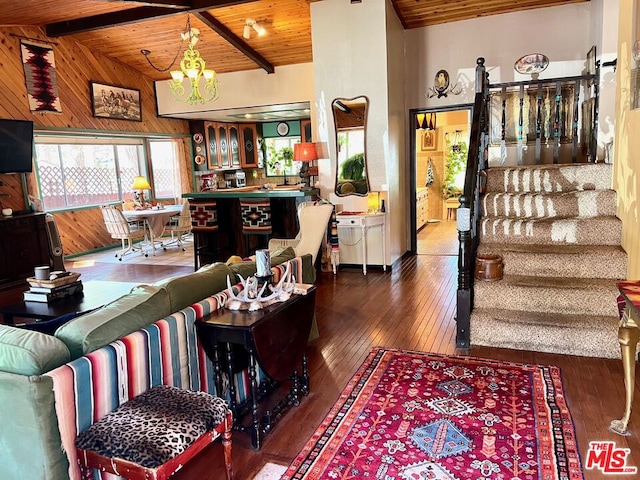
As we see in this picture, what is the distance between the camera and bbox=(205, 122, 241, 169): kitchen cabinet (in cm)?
1064

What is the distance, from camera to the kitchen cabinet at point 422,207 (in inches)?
365

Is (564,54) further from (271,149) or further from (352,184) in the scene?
(271,149)

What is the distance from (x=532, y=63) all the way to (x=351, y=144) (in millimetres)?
2608

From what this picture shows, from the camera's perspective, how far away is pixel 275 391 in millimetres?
2973

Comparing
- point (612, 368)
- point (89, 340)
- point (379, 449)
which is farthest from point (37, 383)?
point (612, 368)

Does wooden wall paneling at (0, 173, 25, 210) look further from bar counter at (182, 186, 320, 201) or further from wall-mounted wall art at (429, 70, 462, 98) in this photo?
wall-mounted wall art at (429, 70, 462, 98)

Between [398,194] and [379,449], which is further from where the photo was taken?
[398,194]

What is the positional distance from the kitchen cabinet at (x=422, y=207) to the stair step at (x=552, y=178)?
443 cm

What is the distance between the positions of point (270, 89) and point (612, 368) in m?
6.99

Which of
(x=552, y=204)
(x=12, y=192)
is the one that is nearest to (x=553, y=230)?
(x=552, y=204)

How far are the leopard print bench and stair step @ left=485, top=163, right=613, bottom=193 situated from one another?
3640mm

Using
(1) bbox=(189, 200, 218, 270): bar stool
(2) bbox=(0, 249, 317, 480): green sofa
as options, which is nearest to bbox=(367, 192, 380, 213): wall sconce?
(1) bbox=(189, 200, 218, 270): bar stool

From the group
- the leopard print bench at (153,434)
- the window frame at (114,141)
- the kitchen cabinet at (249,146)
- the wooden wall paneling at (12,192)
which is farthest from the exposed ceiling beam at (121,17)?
the leopard print bench at (153,434)

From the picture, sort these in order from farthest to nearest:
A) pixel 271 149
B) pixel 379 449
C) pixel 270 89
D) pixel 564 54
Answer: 1. pixel 271 149
2. pixel 270 89
3. pixel 564 54
4. pixel 379 449
